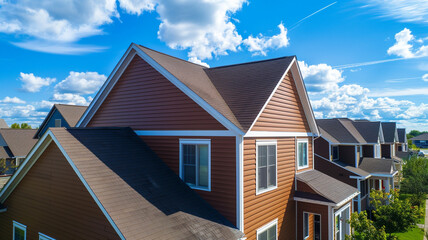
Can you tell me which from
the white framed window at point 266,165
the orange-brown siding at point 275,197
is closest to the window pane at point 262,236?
the orange-brown siding at point 275,197

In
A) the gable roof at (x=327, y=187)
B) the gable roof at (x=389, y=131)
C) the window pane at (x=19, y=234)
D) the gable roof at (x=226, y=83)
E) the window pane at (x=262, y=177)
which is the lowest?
the window pane at (x=19, y=234)

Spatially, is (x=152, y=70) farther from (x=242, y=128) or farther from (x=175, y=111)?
(x=242, y=128)

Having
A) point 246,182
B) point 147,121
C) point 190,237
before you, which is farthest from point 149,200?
point 147,121

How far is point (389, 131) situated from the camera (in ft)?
128

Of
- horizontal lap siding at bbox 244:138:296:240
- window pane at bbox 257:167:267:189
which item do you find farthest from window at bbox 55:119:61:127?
window pane at bbox 257:167:267:189

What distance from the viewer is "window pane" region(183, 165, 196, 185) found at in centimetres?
1084

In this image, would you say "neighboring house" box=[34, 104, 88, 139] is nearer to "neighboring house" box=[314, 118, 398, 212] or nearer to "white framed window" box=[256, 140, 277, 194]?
"neighboring house" box=[314, 118, 398, 212]

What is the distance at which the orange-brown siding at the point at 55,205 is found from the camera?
26.8ft

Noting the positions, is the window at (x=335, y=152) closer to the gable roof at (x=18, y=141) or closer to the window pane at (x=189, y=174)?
the window pane at (x=189, y=174)

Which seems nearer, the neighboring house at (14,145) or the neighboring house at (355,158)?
the neighboring house at (355,158)

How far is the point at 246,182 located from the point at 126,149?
491 centimetres

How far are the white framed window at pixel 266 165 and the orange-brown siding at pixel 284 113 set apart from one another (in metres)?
0.71

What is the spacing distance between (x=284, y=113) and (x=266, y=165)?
122 inches

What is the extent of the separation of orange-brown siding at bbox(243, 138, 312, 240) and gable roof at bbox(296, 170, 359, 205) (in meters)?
0.89
